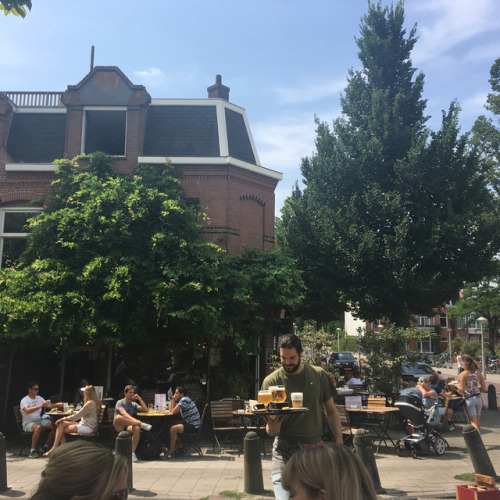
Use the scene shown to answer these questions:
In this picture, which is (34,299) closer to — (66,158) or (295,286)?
(66,158)

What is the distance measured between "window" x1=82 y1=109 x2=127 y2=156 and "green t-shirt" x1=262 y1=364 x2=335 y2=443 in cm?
1302

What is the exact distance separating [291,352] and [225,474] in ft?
18.1

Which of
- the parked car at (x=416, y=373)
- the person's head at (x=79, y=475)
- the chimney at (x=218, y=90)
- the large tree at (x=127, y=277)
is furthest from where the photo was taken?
the parked car at (x=416, y=373)

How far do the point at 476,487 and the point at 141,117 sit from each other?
13.8 metres

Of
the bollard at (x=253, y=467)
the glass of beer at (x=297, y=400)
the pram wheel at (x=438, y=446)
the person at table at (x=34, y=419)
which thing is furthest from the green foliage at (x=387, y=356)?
the glass of beer at (x=297, y=400)

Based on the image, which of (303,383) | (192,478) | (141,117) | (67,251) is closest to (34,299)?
(67,251)

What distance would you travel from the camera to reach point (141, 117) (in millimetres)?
15820

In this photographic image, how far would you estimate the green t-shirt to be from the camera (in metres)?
4.18

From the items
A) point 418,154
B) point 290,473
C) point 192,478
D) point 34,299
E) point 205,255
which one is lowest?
point 192,478

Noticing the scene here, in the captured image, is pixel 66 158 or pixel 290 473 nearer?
pixel 290 473

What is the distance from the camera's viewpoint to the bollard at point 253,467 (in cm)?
732

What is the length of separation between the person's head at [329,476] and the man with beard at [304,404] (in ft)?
8.07

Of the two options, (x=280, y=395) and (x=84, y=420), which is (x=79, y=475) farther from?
(x=84, y=420)

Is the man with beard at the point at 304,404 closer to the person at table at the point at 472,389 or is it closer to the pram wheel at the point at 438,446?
the pram wheel at the point at 438,446
